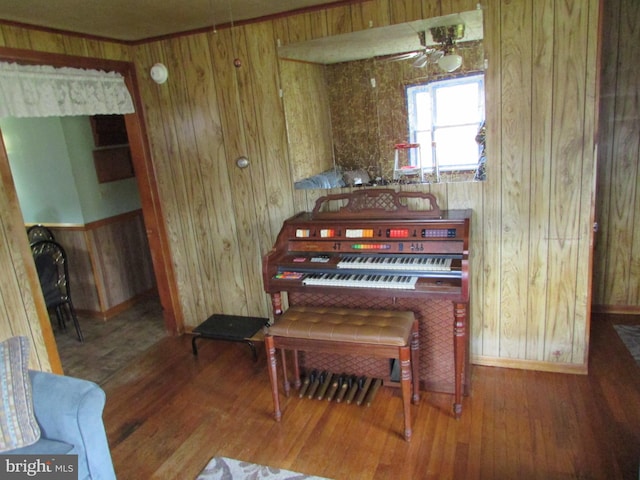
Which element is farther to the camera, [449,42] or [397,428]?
[449,42]

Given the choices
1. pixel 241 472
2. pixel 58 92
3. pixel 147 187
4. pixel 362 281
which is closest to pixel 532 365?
pixel 362 281

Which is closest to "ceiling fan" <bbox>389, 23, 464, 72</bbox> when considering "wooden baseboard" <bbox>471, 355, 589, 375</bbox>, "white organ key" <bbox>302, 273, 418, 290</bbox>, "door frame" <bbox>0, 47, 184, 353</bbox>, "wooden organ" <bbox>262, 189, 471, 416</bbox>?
"wooden organ" <bbox>262, 189, 471, 416</bbox>

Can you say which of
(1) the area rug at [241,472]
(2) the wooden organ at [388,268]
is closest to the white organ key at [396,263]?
(2) the wooden organ at [388,268]

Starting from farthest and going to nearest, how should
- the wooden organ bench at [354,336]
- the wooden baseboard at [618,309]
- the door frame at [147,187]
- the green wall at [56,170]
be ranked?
the green wall at [56,170] → the wooden baseboard at [618,309] → the door frame at [147,187] → the wooden organ bench at [354,336]

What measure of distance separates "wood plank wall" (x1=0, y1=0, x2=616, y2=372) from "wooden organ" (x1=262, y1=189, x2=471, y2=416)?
32 cm

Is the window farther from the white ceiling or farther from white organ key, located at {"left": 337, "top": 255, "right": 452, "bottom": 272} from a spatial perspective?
the white ceiling

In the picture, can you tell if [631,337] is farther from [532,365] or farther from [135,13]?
[135,13]

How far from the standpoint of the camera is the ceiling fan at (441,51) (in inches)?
96.3

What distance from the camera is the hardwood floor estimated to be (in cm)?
205

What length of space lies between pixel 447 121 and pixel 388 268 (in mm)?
914

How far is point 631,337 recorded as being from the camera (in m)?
3.01

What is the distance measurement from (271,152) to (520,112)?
4.97 feet

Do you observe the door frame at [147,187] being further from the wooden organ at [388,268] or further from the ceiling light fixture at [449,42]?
the ceiling light fixture at [449,42]

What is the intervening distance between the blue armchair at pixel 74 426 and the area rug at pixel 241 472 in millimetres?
467
